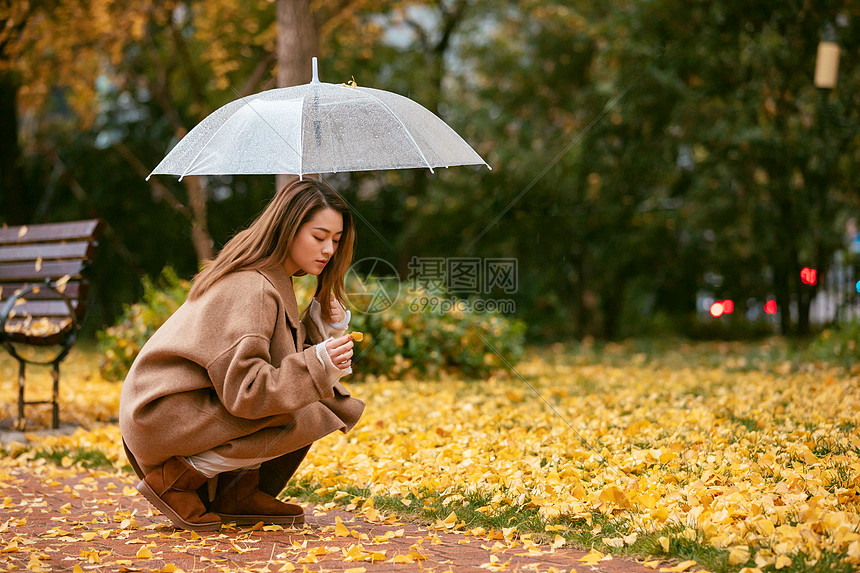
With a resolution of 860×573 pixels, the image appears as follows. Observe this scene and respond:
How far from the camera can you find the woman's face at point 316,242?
119 inches

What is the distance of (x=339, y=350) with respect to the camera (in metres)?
2.76

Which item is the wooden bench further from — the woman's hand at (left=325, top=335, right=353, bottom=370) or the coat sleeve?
the woman's hand at (left=325, top=335, right=353, bottom=370)

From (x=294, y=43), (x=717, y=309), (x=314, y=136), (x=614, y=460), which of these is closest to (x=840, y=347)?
(x=614, y=460)

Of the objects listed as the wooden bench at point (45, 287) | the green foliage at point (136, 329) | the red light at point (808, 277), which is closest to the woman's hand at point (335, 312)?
the wooden bench at point (45, 287)

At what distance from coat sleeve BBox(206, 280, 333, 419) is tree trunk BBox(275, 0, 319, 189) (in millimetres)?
3617

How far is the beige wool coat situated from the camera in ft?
8.94

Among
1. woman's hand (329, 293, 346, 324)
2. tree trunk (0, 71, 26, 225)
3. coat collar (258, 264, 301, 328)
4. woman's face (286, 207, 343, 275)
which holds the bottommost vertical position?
woman's hand (329, 293, 346, 324)

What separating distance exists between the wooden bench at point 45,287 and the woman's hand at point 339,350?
2.96 metres

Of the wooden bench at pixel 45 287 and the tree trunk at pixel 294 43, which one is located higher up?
the tree trunk at pixel 294 43

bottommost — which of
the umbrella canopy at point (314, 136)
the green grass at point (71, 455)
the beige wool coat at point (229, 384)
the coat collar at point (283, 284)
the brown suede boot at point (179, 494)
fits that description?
the green grass at point (71, 455)

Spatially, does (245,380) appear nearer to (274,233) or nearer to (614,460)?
(274,233)

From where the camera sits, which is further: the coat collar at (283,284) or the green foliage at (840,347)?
the green foliage at (840,347)

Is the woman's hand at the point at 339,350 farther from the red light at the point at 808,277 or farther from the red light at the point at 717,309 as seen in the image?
the red light at the point at 717,309

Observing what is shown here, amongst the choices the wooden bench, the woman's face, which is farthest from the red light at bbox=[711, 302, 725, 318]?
the woman's face
